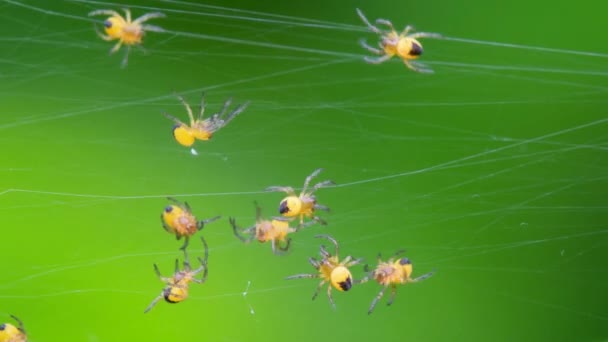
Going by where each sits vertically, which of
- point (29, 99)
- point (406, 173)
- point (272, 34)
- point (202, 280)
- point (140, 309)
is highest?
point (272, 34)

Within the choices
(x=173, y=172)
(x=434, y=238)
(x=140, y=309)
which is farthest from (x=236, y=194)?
(x=434, y=238)

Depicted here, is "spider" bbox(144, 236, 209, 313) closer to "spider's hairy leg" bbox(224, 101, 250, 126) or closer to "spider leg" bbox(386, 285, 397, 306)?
"spider's hairy leg" bbox(224, 101, 250, 126)

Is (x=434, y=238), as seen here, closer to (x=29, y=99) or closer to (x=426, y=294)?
(x=426, y=294)

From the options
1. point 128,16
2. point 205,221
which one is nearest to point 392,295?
point 205,221

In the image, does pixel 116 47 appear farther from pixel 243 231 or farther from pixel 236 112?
pixel 243 231

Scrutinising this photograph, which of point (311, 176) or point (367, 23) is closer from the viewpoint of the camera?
point (311, 176)

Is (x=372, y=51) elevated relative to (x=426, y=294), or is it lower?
elevated
